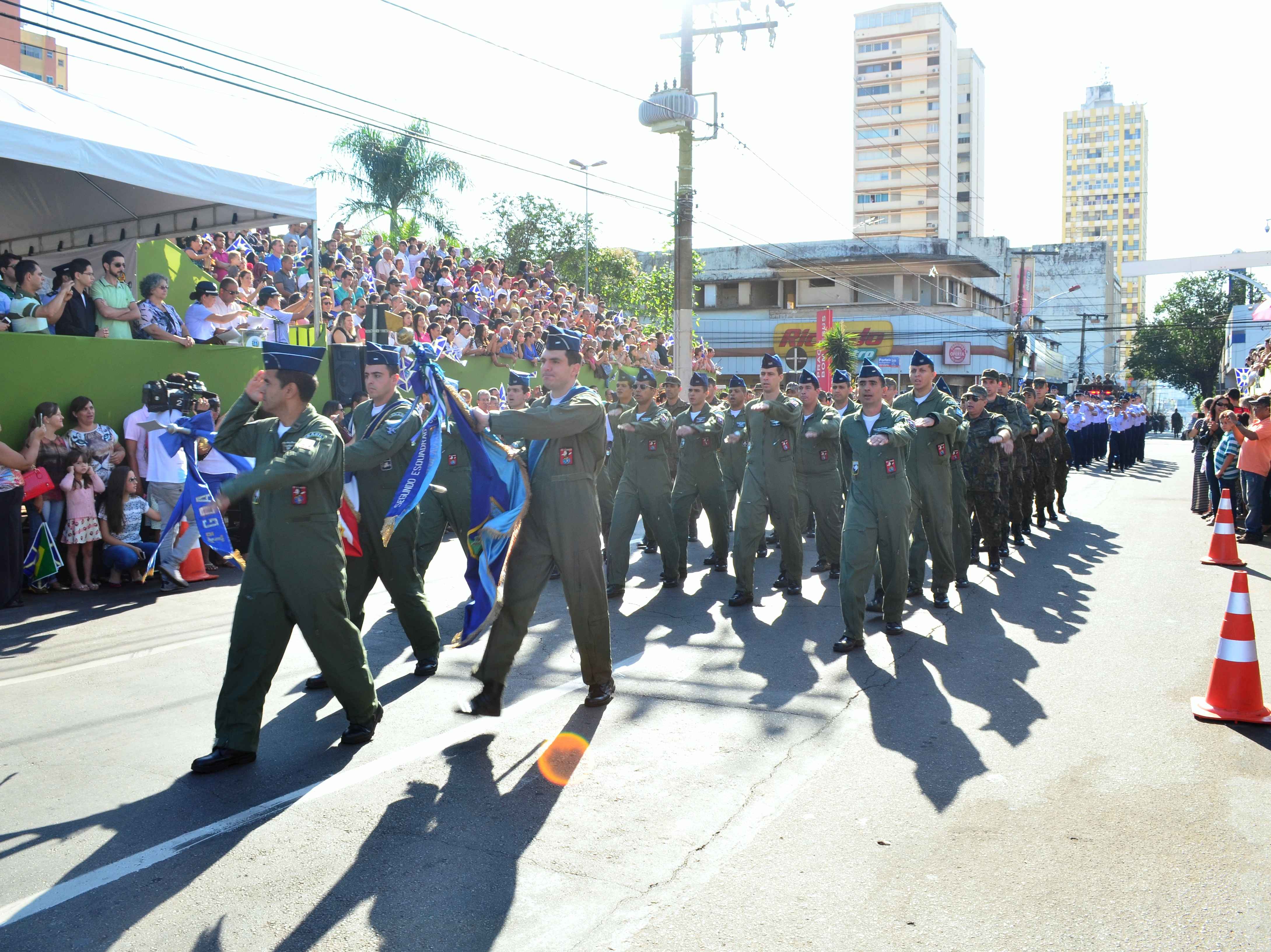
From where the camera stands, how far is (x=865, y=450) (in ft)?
25.0

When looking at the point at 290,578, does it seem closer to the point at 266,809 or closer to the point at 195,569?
the point at 266,809

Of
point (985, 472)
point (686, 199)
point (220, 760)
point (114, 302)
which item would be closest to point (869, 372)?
point (985, 472)

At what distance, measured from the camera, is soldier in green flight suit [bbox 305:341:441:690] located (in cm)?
634

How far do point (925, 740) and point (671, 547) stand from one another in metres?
4.47

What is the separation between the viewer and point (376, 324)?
1430 cm

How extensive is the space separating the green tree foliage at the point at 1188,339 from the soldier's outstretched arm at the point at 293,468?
282ft

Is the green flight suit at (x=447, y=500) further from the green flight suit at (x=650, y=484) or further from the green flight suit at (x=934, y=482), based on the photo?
the green flight suit at (x=934, y=482)

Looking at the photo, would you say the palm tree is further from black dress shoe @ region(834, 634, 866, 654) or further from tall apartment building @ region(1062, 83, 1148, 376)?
tall apartment building @ region(1062, 83, 1148, 376)

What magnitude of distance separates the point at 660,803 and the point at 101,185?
477 inches

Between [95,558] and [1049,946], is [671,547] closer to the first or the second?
[95,558]

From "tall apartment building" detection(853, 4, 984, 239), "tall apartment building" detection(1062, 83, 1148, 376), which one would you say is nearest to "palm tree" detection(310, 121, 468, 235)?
"tall apartment building" detection(853, 4, 984, 239)

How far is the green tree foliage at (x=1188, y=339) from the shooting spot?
81688 mm

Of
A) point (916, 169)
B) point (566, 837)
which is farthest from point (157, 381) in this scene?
point (916, 169)

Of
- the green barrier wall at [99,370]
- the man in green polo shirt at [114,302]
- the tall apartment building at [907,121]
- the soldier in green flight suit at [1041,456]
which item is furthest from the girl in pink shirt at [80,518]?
the tall apartment building at [907,121]
